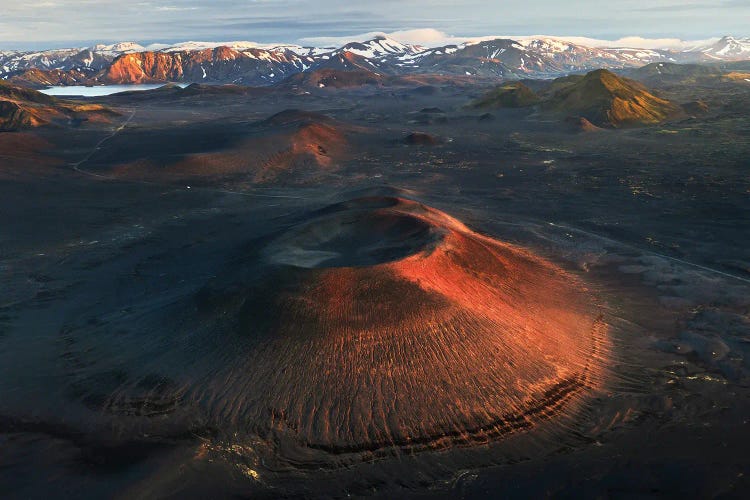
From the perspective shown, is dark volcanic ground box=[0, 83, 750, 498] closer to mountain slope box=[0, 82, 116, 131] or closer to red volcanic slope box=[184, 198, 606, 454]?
red volcanic slope box=[184, 198, 606, 454]

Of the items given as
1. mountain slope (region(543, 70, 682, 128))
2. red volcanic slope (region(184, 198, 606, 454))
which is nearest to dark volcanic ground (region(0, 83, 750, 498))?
red volcanic slope (region(184, 198, 606, 454))

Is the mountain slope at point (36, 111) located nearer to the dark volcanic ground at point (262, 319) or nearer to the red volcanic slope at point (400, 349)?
the dark volcanic ground at point (262, 319)

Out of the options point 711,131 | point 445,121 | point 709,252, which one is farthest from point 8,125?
point 711,131

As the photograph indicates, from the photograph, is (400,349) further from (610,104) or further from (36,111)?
(36,111)

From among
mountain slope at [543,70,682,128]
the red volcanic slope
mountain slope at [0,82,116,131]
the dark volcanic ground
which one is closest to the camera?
the dark volcanic ground

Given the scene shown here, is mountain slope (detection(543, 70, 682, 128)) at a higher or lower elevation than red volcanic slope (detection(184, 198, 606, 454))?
higher

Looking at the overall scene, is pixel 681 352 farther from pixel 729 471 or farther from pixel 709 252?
pixel 709 252

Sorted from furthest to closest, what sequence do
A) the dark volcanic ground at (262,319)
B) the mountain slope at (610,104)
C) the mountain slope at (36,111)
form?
1. the mountain slope at (610,104)
2. the mountain slope at (36,111)
3. the dark volcanic ground at (262,319)

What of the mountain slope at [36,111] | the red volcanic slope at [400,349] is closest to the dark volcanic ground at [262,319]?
the red volcanic slope at [400,349]
